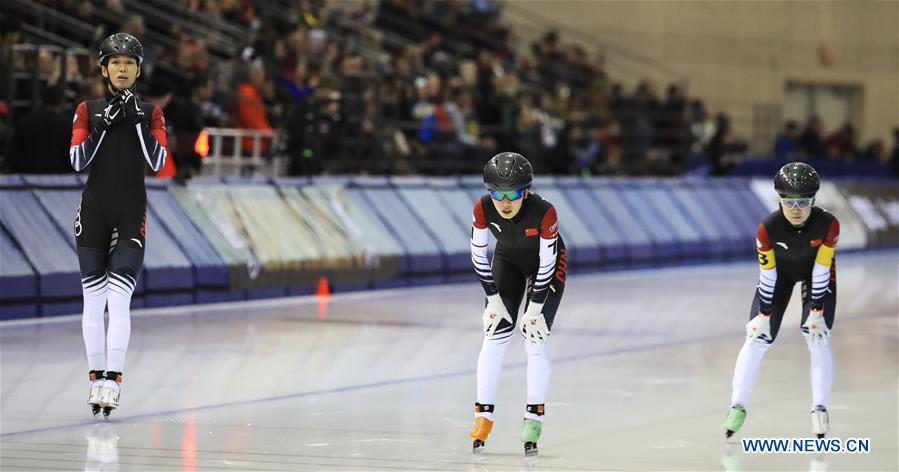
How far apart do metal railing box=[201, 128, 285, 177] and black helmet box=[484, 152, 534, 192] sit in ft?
32.3

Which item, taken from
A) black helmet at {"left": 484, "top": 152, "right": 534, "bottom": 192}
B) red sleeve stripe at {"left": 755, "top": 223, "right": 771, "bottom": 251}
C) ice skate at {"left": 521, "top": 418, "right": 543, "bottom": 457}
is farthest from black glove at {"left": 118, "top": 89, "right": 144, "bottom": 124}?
red sleeve stripe at {"left": 755, "top": 223, "right": 771, "bottom": 251}

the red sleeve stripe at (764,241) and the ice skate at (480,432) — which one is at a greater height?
the red sleeve stripe at (764,241)

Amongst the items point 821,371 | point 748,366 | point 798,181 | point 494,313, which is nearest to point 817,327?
point 821,371

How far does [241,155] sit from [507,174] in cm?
1105

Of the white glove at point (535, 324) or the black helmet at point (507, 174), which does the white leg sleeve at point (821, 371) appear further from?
the black helmet at point (507, 174)

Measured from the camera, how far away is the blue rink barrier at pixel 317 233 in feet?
42.9

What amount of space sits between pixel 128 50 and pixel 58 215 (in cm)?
557

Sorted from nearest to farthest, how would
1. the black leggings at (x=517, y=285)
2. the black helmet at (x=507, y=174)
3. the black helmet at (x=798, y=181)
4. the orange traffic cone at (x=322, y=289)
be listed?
1. the black helmet at (x=507, y=174)
2. the black leggings at (x=517, y=285)
3. the black helmet at (x=798, y=181)
4. the orange traffic cone at (x=322, y=289)

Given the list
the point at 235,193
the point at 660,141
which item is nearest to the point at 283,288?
the point at 235,193

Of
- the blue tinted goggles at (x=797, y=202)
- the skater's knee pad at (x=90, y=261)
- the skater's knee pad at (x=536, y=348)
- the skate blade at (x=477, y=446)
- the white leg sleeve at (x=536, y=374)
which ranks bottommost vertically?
the skate blade at (x=477, y=446)

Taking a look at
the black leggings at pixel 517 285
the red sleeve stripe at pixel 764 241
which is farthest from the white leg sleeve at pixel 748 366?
the black leggings at pixel 517 285

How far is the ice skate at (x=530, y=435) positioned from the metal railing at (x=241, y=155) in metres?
9.89

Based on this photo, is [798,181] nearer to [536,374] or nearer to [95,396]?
[536,374]

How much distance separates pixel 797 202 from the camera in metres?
7.76
